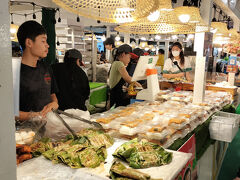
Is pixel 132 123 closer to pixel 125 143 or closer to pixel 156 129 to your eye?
pixel 156 129

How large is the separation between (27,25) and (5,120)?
195 centimetres

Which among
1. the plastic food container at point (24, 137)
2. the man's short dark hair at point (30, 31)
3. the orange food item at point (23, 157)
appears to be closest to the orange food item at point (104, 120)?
the plastic food container at point (24, 137)

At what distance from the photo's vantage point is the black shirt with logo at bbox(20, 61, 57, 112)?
2.37 meters

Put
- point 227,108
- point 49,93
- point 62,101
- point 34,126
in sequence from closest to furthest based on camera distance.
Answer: point 34,126 → point 49,93 → point 62,101 → point 227,108

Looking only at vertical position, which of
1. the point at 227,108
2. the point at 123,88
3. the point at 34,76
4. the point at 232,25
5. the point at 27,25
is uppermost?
the point at 232,25

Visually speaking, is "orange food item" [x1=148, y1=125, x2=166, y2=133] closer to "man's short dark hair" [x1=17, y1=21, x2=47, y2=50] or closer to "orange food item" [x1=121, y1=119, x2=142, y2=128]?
"orange food item" [x1=121, y1=119, x2=142, y2=128]

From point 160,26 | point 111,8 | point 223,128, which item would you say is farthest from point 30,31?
point 223,128

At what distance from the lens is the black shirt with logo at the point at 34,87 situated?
2365 millimetres

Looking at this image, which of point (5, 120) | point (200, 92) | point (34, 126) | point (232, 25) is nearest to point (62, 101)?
point (34, 126)

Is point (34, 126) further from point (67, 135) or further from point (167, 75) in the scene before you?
point (167, 75)

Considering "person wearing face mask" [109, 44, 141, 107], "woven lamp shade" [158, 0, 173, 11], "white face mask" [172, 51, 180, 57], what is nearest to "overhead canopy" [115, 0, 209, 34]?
"woven lamp shade" [158, 0, 173, 11]

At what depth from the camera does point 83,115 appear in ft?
6.93

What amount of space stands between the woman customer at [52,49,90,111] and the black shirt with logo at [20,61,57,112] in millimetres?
913

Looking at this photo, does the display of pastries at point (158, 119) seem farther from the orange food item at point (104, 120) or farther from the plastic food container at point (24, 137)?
the plastic food container at point (24, 137)
